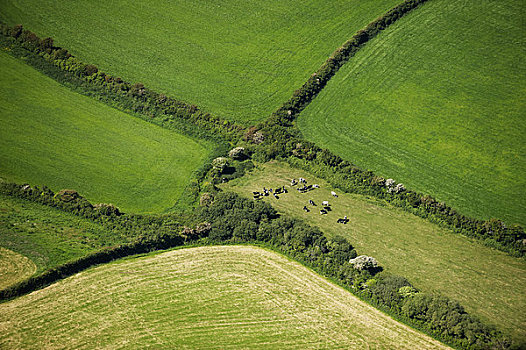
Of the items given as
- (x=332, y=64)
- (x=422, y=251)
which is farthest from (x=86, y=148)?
(x=422, y=251)

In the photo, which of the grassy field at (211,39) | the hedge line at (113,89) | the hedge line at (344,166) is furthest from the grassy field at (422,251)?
the grassy field at (211,39)

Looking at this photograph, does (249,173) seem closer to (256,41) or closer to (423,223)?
(423,223)

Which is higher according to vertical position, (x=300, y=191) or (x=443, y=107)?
(x=443, y=107)

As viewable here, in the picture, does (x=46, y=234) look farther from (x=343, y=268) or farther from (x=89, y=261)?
(x=343, y=268)

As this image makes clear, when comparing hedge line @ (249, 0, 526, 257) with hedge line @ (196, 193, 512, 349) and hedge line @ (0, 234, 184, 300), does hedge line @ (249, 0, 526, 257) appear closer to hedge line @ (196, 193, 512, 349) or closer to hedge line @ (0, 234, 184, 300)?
hedge line @ (196, 193, 512, 349)

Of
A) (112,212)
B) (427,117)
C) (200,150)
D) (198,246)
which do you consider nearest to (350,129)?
(427,117)

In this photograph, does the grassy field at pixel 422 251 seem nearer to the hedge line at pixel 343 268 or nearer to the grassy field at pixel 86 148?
the hedge line at pixel 343 268

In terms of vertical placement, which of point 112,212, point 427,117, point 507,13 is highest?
point 507,13
